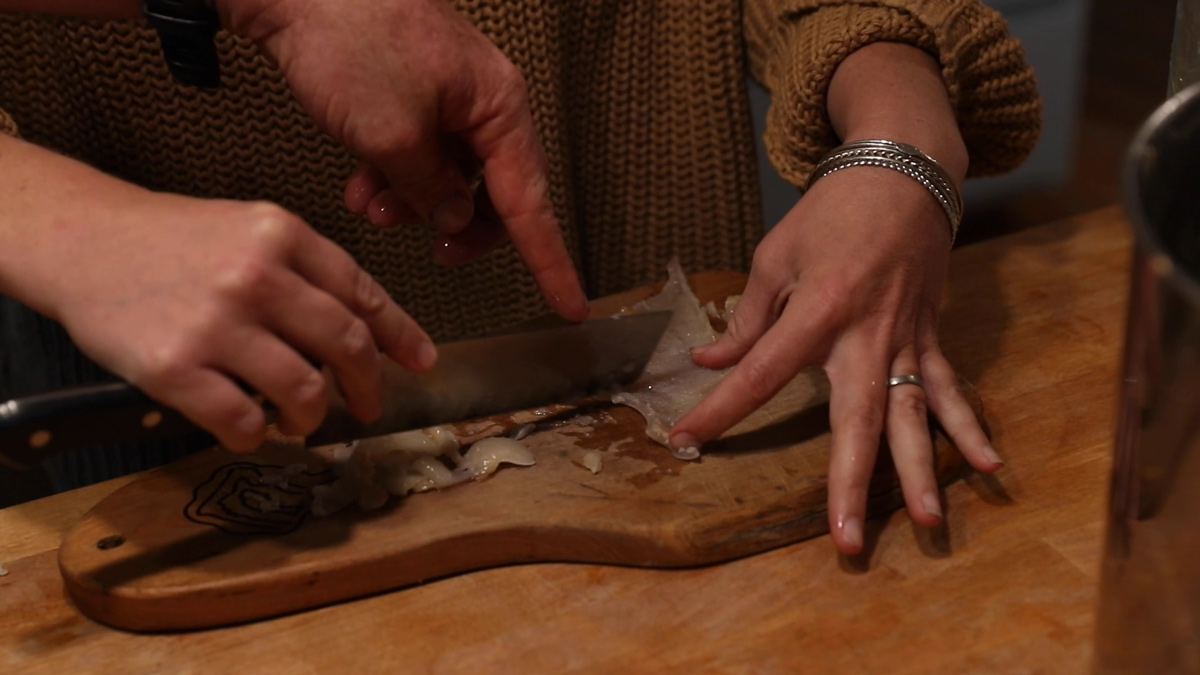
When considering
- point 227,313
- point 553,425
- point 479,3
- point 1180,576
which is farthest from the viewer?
point 479,3

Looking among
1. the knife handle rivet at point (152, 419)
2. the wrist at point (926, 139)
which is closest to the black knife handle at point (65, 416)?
the knife handle rivet at point (152, 419)

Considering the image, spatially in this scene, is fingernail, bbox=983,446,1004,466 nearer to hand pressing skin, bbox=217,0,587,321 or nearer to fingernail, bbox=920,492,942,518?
fingernail, bbox=920,492,942,518

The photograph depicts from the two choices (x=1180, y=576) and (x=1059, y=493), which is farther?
(x=1059, y=493)

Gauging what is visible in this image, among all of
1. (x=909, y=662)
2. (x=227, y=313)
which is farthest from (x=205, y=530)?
(x=909, y=662)

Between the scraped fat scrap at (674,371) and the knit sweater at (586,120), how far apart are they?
173 mm

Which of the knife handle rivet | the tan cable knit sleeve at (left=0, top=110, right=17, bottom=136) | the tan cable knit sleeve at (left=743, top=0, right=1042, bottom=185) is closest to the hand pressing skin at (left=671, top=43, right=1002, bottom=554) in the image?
the tan cable knit sleeve at (left=743, top=0, right=1042, bottom=185)

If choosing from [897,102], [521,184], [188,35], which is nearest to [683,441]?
[521,184]

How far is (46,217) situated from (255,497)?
0.80ft

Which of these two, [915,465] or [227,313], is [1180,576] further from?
[227,313]

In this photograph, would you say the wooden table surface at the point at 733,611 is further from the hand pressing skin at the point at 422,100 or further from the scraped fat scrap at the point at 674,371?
the hand pressing skin at the point at 422,100

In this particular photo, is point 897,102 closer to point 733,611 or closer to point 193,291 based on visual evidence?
point 733,611

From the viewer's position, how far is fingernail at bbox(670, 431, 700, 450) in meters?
0.82

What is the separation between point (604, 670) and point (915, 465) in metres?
0.26

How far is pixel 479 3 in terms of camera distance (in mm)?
1082
